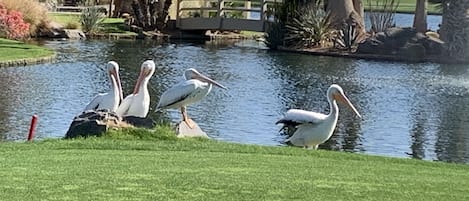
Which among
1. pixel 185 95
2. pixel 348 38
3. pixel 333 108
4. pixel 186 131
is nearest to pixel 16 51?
pixel 348 38

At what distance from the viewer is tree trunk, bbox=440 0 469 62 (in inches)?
1428

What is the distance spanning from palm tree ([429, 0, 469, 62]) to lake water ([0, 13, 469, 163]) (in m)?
2.86

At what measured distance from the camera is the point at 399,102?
22.0 metres

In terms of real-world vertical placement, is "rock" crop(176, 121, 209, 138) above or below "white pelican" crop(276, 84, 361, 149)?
below

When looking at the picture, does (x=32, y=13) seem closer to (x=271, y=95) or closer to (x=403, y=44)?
(x=403, y=44)

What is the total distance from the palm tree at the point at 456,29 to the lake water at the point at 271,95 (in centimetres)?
286

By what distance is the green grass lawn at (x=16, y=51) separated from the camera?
27.1 meters

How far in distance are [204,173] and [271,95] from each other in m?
14.3

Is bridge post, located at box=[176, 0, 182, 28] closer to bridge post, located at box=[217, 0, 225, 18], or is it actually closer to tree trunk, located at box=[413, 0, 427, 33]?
bridge post, located at box=[217, 0, 225, 18]

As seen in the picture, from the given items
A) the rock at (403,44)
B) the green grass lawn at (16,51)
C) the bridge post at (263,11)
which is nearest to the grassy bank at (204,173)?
the green grass lawn at (16,51)

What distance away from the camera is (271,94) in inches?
899

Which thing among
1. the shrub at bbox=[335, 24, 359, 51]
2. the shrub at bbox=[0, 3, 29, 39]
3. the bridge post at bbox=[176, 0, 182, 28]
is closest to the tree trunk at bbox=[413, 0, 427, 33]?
the shrub at bbox=[335, 24, 359, 51]

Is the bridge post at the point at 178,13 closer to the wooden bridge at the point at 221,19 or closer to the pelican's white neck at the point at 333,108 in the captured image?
the wooden bridge at the point at 221,19

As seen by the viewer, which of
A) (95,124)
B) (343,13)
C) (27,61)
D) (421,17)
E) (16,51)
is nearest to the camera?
(95,124)
